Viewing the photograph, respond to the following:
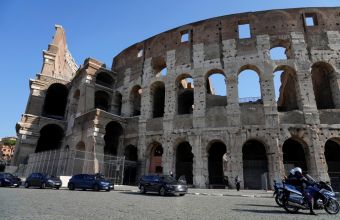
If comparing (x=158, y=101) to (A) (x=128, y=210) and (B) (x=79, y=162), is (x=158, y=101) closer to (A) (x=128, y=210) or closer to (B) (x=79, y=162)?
(B) (x=79, y=162)

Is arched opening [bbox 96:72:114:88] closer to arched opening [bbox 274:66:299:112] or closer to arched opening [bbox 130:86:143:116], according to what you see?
arched opening [bbox 130:86:143:116]

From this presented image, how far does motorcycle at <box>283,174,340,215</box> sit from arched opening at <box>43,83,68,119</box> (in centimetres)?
2989

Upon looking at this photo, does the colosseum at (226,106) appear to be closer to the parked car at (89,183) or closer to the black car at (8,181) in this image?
the parked car at (89,183)

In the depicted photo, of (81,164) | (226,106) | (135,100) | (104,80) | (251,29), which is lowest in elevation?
(81,164)

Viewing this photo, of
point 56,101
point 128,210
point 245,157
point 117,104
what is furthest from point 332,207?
point 56,101

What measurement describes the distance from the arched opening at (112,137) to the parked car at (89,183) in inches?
344

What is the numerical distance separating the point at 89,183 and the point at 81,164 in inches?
178

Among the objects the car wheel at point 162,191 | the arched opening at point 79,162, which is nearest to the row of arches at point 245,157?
the arched opening at point 79,162

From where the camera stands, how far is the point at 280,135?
16.8 metres

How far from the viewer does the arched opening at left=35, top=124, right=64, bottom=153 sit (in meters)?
29.2

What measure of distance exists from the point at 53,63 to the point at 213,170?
24.2 meters

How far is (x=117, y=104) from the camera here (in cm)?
2539

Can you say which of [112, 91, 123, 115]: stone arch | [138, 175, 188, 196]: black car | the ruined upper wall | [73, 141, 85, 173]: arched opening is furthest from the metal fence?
the ruined upper wall

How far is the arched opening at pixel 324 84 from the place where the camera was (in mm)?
18263
